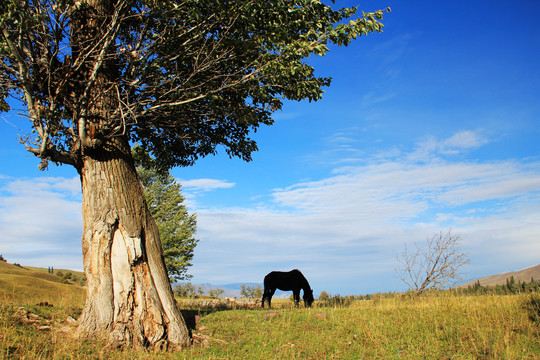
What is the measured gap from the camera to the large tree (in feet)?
34.2

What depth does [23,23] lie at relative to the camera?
9.44 metres

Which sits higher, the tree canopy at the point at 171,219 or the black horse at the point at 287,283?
the tree canopy at the point at 171,219

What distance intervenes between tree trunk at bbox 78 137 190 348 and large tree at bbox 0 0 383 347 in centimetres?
3

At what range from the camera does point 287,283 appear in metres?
22.2

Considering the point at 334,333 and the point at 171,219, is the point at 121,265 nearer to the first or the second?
the point at 334,333

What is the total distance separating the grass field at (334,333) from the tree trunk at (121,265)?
0.69 metres

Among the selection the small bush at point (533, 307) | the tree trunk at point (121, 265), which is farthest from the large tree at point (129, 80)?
the small bush at point (533, 307)

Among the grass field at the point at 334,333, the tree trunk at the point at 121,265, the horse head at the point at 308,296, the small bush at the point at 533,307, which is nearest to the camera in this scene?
the grass field at the point at 334,333

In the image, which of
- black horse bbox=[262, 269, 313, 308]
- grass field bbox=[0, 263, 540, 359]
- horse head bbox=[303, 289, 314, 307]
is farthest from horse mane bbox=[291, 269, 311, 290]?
grass field bbox=[0, 263, 540, 359]

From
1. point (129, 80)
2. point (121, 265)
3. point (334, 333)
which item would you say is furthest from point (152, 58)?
point (334, 333)

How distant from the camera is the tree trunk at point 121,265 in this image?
406 inches

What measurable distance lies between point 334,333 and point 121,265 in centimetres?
723

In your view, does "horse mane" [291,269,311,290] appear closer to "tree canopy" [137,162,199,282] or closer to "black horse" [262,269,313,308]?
"black horse" [262,269,313,308]

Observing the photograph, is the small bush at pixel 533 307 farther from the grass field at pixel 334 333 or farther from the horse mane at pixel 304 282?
the horse mane at pixel 304 282
